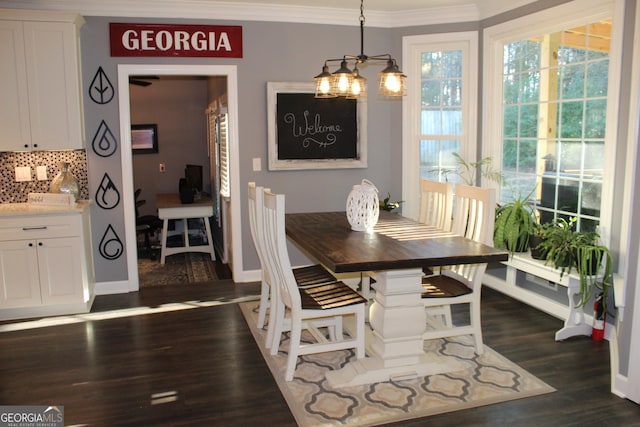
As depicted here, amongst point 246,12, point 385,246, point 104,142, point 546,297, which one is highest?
point 246,12

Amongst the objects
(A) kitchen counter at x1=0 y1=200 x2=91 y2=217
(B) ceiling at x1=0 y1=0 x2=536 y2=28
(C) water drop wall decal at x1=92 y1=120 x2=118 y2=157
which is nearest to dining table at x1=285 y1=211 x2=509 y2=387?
(A) kitchen counter at x1=0 y1=200 x2=91 y2=217

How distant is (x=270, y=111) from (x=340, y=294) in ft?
8.10

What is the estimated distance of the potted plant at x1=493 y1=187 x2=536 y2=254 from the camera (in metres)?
4.47

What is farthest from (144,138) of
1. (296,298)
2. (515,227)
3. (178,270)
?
(296,298)

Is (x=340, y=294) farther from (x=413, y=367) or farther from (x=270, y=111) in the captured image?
(x=270, y=111)

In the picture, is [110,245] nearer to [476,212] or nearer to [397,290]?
[397,290]

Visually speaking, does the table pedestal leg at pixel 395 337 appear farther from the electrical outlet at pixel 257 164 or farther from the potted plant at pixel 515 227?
the electrical outlet at pixel 257 164

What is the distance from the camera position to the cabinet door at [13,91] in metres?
4.47

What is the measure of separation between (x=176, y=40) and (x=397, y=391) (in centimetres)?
359

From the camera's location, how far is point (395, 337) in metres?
3.25

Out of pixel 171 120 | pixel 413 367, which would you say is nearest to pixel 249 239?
pixel 413 367

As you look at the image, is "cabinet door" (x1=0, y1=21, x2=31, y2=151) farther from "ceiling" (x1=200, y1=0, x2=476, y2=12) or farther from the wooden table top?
the wooden table top

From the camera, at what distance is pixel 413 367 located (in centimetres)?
330

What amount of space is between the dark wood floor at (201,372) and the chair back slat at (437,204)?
85 centimetres
